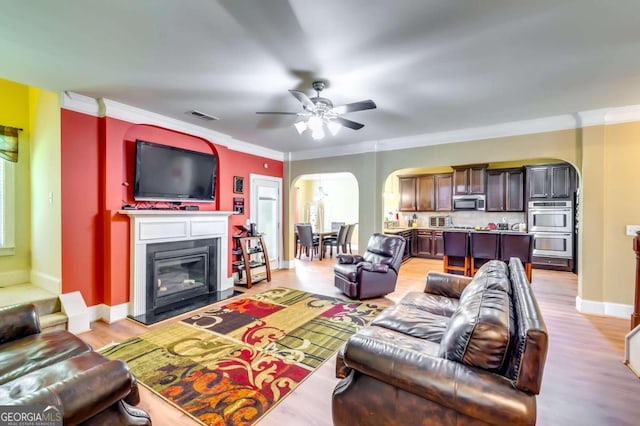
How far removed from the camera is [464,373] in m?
1.30

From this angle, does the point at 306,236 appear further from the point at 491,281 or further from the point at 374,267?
the point at 491,281

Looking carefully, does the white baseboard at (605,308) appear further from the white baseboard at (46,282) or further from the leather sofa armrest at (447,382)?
the white baseboard at (46,282)

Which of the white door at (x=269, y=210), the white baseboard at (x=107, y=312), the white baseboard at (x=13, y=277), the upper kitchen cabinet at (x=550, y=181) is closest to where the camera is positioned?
the white baseboard at (x=107, y=312)

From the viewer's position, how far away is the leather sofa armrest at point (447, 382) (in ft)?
3.88

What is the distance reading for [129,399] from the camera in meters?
1.71

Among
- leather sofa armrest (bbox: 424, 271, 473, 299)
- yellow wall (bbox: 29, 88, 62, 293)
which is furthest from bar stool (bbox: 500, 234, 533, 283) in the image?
yellow wall (bbox: 29, 88, 62, 293)

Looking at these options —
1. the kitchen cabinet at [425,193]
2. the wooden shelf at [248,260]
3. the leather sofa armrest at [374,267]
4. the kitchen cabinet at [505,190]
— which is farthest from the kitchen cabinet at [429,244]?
the wooden shelf at [248,260]

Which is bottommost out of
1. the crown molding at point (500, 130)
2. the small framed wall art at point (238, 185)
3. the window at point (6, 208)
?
the window at point (6, 208)

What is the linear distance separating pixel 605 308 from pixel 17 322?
20.4 feet

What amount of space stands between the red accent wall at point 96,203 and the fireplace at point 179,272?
1.02ft

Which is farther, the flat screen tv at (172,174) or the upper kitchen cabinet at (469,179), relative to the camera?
the upper kitchen cabinet at (469,179)

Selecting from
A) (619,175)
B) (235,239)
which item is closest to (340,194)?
(235,239)

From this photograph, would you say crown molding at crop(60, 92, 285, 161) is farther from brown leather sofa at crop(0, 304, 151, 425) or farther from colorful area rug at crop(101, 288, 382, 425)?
colorful area rug at crop(101, 288, 382, 425)

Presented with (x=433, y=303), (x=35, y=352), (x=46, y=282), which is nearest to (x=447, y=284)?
(x=433, y=303)
